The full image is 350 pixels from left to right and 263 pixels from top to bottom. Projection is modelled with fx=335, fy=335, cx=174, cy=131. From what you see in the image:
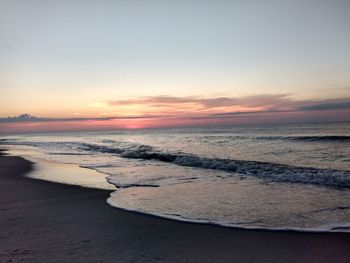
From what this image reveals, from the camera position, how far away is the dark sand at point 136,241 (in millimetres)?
4547

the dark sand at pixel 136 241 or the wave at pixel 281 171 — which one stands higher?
the dark sand at pixel 136 241

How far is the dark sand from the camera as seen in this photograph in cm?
455

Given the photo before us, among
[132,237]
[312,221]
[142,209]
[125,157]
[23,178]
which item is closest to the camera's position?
[132,237]

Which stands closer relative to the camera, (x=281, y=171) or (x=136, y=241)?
(x=136, y=241)

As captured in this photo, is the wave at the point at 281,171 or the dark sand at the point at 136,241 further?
the wave at the point at 281,171

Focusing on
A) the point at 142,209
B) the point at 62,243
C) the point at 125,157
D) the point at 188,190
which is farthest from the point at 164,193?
the point at 125,157

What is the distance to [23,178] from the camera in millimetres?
12273

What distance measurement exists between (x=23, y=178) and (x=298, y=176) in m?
9.77

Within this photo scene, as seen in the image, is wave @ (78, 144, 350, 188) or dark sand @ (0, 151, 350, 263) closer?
dark sand @ (0, 151, 350, 263)

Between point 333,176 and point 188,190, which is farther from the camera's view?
point 333,176

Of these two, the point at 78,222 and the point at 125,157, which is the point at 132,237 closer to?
the point at 78,222

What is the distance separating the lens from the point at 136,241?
17.2 feet

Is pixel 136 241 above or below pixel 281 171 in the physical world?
above

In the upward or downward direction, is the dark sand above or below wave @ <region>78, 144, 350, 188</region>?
above
